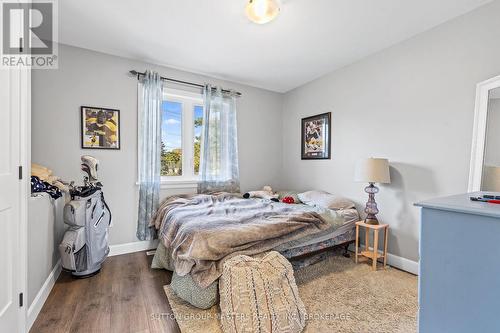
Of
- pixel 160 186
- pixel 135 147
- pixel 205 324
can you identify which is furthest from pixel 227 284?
pixel 135 147

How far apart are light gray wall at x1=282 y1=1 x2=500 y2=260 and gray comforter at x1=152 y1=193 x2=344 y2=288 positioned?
764mm

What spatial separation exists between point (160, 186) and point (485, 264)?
311 centimetres

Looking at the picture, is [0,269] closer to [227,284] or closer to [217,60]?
[227,284]

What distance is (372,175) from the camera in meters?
2.48

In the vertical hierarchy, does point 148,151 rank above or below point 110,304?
above

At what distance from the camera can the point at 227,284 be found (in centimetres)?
157

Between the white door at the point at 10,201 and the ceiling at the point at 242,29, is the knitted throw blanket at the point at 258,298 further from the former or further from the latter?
the ceiling at the point at 242,29

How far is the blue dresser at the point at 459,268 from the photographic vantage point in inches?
26.5

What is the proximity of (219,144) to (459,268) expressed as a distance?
3096 millimetres

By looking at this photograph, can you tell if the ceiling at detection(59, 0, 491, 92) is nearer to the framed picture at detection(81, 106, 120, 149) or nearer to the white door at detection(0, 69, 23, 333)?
the framed picture at detection(81, 106, 120, 149)

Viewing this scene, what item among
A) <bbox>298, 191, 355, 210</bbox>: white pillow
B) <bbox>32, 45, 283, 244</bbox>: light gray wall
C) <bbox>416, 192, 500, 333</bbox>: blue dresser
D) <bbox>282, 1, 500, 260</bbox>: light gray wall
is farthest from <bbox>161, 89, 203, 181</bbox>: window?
<bbox>416, 192, 500, 333</bbox>: blue dresser

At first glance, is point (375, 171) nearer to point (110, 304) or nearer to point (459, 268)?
point (459, 268)

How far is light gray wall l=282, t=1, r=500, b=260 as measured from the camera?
82.0 inches

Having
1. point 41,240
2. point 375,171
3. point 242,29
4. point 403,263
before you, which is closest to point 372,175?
point 375,171
